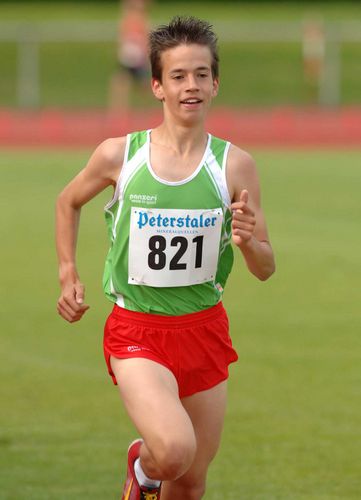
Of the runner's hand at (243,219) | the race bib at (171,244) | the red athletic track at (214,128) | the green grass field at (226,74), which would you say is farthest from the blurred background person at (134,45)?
the runner's hand at (243,219)

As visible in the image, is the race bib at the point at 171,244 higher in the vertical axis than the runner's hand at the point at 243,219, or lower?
lower

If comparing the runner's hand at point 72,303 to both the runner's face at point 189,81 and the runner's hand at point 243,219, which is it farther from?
the runner's face at point 189,81

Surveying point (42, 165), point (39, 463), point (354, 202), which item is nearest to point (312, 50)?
point (42, 165)

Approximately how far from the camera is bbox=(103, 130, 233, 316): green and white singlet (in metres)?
5.99

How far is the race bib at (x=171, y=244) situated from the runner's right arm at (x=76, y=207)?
235 millimetres

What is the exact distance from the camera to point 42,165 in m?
22.8

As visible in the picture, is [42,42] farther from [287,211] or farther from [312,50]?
[287,211]

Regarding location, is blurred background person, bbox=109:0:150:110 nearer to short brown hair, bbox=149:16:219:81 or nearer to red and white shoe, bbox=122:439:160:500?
short brown hair, bbox=149:16:219:81

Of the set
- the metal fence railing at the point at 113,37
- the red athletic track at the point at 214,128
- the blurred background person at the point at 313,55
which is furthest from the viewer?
the blurred background person at the point at 313,55

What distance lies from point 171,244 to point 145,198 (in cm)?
24

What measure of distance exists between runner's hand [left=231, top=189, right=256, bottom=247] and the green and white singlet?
9.8 inches

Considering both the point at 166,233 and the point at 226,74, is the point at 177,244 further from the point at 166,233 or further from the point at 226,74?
the point at 226,74

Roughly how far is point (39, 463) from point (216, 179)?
98.1 inches

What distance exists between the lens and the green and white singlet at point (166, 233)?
5992mm
